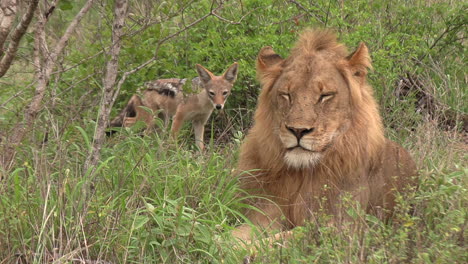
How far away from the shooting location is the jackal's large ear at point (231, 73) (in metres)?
6.93

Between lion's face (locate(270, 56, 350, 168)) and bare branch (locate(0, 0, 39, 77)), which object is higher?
bare branch (locate(0, 0, 39, 77))

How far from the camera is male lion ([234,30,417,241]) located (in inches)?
166

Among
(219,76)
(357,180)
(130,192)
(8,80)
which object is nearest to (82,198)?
A: (130,192)

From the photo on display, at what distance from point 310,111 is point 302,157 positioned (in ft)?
0.89

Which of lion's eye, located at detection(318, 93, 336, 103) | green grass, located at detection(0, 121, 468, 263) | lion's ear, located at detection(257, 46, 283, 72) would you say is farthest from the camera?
lion's ear, located at detection(257, 46, 283, 72)

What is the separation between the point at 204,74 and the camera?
728 cm

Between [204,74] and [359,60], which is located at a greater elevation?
[359,60]

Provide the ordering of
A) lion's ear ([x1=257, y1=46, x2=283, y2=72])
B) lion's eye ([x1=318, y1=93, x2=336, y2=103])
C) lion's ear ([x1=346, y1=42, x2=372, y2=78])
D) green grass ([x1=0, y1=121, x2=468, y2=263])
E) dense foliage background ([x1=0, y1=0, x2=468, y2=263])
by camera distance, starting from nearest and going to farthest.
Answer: green grass ([x1=0, y1=121, x2=468, y2=263]) → dense foliage background ([x1=0, y1=0, x2=468, y2=263]) → lion's eye ([x1=318, y1=93, x2=336, y2=103]) → lion's ear ([x1=346, y1=42, x2=372, y2=78]) → lion's ear ([x1=257, y1=46, x2=283, y2=72])

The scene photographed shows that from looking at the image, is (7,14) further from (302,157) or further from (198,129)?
(198,129)

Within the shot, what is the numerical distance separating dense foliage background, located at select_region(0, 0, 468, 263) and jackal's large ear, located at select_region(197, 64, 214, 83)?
15 centimetres

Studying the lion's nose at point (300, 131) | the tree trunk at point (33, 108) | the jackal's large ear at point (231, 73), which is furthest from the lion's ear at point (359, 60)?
the jackal's large ear at point (231, 73)

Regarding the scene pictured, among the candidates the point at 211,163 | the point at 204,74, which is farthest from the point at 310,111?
the point at 204,74

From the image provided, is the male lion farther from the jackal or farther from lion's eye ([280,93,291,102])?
the jackal

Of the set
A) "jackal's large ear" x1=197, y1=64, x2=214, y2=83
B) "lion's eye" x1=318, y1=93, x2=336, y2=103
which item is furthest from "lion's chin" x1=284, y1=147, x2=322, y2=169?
"jackal's large ear" x1=197, y1=64, x2=214, y2=83
